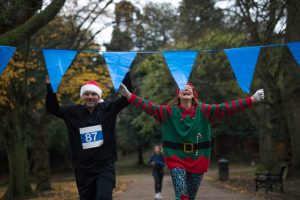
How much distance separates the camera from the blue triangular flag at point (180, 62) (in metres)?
7.46

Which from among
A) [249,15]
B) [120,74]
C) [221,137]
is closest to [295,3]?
[249,15]

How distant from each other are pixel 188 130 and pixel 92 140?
1.30 metres

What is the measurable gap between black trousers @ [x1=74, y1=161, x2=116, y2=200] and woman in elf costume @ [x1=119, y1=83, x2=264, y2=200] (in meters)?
0.90

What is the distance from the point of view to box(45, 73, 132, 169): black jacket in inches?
235

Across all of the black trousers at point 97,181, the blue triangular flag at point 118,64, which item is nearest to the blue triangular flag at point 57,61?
the blue triangular flag at point 118,64

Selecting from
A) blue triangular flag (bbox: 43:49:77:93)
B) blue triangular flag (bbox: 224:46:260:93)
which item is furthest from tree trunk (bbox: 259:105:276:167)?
blue triangular flag (bbox: 43:49:77:93)

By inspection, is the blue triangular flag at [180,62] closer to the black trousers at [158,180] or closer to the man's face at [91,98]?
the man's face at [91,98]

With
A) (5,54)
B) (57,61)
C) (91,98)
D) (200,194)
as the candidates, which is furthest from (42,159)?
(91,98)

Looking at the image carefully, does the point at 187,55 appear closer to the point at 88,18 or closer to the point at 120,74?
the point at 120,74

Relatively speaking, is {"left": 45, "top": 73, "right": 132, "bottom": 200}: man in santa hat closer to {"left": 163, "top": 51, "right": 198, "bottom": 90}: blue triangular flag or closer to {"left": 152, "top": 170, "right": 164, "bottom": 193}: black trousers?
{"left": 163, "top": 51, "right": 198, "bottom": 90}: blue triangular flag

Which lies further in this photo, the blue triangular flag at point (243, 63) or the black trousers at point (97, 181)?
the blue triangular flag at point (243, 63)

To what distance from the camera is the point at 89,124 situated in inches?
Answer: 240

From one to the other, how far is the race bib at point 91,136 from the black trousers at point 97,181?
275mm

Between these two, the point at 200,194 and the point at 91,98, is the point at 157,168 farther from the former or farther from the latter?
the point at 91,98
